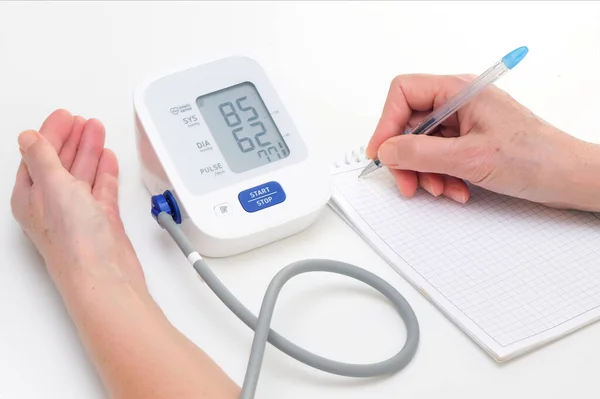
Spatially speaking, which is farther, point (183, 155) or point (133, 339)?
point (183, 155)

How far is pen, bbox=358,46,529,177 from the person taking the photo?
30.8 inches

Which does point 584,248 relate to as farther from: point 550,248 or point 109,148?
point 109,148

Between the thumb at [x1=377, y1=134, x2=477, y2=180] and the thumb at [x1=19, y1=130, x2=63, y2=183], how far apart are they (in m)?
0.35

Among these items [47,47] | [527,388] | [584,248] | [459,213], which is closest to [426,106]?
[459,213]

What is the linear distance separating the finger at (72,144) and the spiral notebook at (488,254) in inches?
11.5

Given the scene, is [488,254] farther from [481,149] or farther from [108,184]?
[108,184]

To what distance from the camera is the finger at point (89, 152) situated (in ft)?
2.82

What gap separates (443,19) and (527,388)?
649mm

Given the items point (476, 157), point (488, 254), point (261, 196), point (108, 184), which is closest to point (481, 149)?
point (476, 157)

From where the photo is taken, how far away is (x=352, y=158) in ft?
3.04

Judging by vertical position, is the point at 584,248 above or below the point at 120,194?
below

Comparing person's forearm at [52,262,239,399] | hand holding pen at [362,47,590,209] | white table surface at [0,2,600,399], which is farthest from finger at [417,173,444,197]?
person's forearm at [52,262,239,399]

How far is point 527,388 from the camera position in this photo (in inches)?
27.0

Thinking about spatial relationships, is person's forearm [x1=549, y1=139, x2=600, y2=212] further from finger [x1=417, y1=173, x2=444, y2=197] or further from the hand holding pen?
finger [x1=417, y1=173, x2=444, y2=197]
